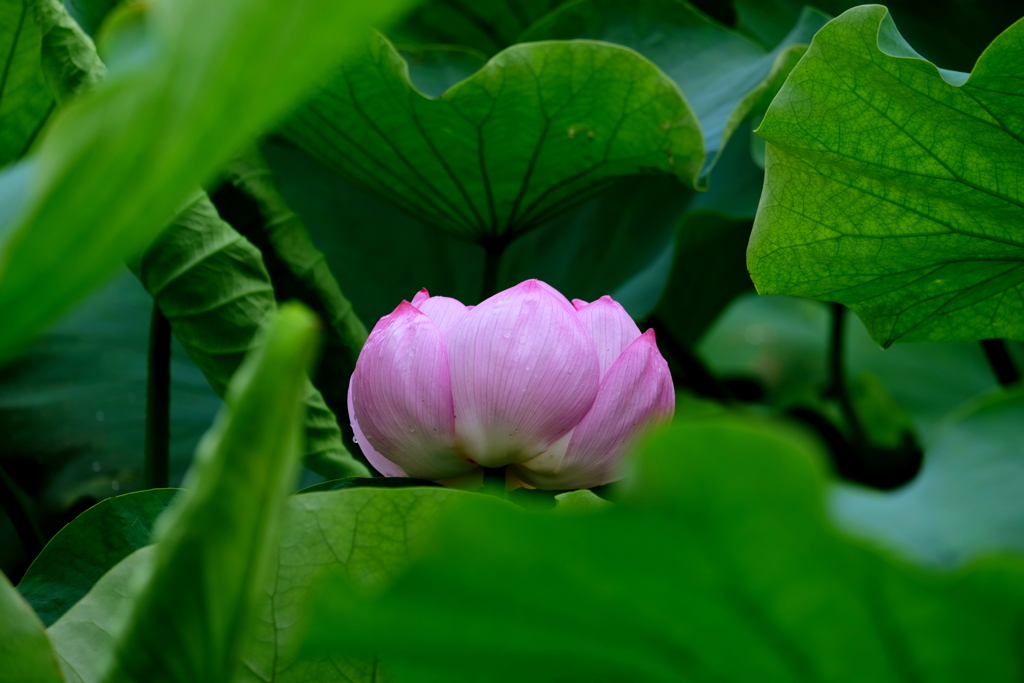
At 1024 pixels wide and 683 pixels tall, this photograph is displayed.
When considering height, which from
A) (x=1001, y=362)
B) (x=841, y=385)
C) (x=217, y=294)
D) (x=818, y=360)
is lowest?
(x=818, y=360)

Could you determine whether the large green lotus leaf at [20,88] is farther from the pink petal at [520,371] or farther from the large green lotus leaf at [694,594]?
the large green lotus leaf at [694,594]

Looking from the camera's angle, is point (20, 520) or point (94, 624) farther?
point (20, 520)

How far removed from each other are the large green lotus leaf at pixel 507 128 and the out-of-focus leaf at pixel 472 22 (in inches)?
13.1

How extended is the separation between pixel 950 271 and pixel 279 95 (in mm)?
367

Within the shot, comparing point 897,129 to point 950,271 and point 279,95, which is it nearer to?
point 950,271

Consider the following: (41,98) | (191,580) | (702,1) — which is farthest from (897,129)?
(702,1)

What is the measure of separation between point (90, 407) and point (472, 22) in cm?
52

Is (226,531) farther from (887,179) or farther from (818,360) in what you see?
(818,360)

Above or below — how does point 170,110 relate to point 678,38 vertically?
above

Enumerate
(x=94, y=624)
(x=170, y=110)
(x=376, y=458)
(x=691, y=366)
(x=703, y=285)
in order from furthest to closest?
(x=703, y=285) → (x=691, y=366) → (x=376, y=458) → (x=94, y=624) → (x=170, y=110)

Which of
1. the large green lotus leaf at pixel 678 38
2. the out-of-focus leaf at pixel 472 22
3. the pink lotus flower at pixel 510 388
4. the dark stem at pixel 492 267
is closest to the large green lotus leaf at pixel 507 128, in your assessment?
the dark stem at pixel 492 267

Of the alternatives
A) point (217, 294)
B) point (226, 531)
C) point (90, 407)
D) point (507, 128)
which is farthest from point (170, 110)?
point (90, 407)

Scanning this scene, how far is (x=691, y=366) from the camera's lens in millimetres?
765

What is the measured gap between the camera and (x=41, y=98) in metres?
0.55
